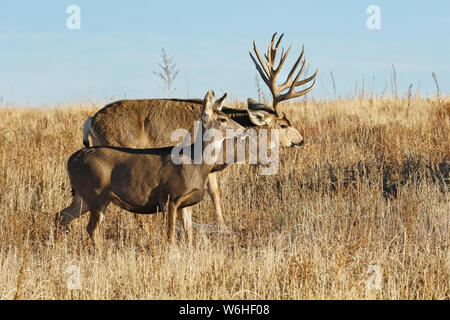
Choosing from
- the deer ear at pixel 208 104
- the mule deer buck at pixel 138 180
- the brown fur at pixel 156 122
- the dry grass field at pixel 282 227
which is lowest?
the dry grass field at pixel 282 227

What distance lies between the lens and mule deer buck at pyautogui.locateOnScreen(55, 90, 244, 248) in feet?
22.1

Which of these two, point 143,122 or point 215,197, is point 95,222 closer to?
point 215,197

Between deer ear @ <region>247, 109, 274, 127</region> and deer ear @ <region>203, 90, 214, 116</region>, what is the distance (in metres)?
2.01

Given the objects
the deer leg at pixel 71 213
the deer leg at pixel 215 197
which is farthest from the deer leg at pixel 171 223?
the deer leg at pixel 215 197

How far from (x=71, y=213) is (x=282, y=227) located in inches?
103

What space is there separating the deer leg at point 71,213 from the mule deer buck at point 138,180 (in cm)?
35

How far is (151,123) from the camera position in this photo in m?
9.34

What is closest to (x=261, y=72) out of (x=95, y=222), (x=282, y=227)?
(x=282, y=227)

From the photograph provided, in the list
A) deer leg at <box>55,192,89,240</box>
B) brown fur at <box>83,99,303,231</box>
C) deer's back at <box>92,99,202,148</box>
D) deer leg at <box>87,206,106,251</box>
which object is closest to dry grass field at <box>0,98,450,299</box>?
deer leg at <box>87,206,106,251</box>

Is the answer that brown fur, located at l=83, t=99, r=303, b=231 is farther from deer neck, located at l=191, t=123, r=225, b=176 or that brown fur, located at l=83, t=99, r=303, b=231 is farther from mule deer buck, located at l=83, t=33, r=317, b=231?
deer neck, located at l=191, t=123, r=225, b=176

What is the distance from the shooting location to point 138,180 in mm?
6770

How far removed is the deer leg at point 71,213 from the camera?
7.39 meters

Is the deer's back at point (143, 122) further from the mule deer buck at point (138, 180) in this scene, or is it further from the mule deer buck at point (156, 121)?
the mule deer buck at point (138, 180)
